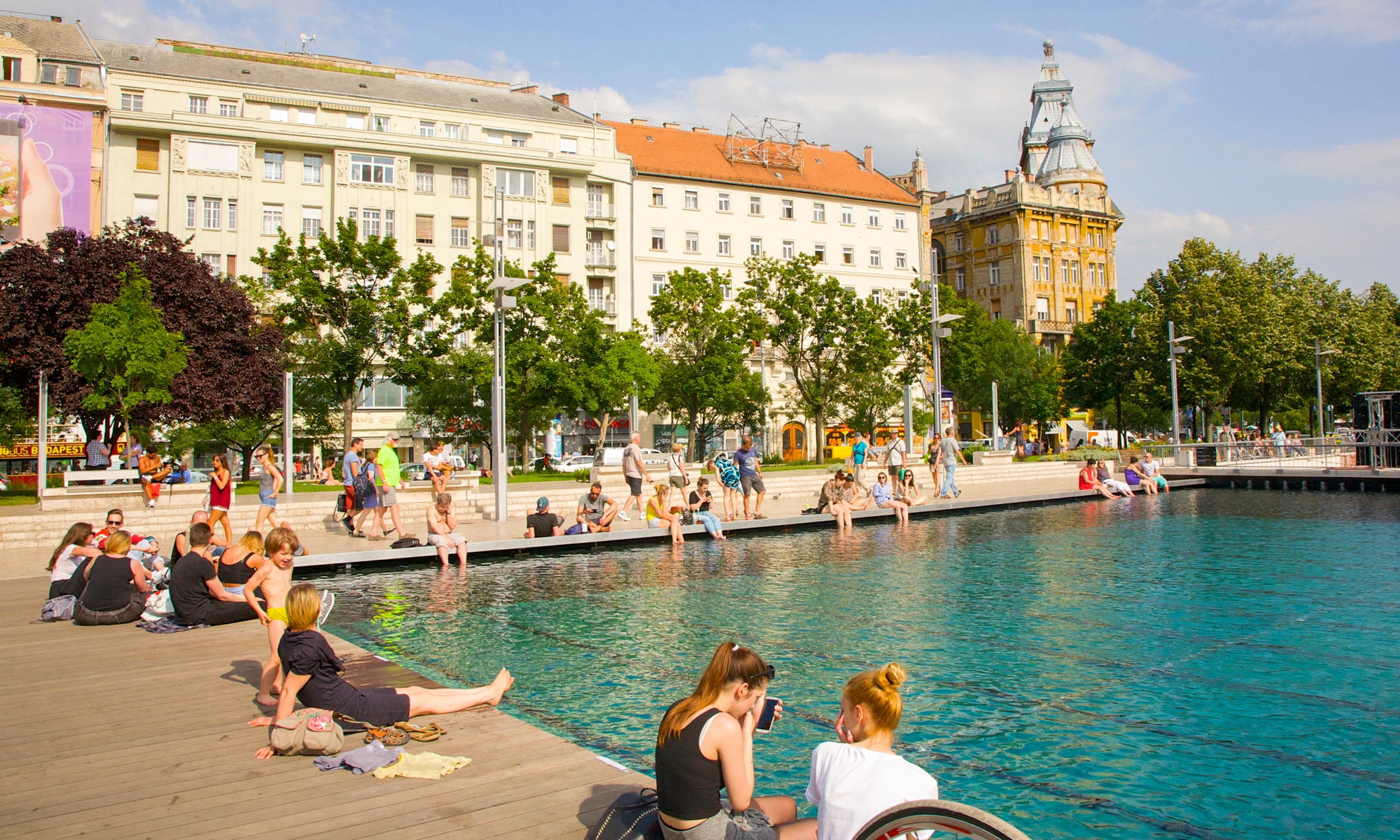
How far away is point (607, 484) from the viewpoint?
2780cm

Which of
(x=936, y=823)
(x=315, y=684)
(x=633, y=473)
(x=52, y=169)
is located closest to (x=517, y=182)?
(x=52, y=169)

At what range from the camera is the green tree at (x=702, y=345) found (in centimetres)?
4991

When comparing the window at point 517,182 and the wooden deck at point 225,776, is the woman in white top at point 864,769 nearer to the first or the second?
the wooden deck at point 225,776

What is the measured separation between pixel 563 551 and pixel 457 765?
12.8m

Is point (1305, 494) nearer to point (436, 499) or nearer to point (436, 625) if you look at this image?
point (436, 499)

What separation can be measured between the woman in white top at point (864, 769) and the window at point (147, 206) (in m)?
55.1

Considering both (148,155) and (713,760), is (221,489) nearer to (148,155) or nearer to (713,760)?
(713,760)

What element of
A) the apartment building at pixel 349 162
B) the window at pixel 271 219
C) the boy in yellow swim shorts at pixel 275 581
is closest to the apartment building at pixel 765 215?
the apartment building at pixel 349 162

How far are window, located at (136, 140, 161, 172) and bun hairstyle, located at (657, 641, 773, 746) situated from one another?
55.5 meters

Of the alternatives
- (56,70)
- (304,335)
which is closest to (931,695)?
(304,335)

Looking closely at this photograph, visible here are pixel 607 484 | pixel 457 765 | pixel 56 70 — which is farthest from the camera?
pixel 56 70

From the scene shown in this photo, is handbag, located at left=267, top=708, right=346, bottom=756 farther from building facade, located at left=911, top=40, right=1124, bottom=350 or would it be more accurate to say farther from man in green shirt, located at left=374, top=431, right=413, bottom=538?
building facade, located at left=911, top=40, right=1124, bottom=350

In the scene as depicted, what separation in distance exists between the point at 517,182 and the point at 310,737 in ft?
176

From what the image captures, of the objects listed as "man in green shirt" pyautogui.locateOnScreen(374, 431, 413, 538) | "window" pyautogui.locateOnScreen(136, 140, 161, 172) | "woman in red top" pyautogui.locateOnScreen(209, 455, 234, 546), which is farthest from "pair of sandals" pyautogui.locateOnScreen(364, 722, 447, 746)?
"window" pyautogui.locateOnScreen(136, 140, 161, 172)
